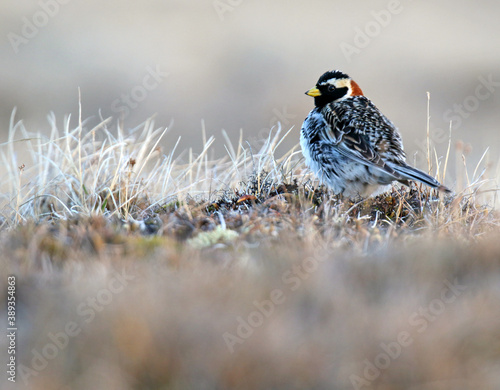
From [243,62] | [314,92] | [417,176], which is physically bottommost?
[243,62]

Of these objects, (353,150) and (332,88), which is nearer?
(353,150)

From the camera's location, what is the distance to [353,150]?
6703 millimetres

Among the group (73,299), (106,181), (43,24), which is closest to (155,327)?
(73,299)

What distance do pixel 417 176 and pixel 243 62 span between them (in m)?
20.7

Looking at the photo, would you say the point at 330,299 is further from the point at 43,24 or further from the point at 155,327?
the point at 43,24

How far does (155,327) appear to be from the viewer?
3205mm

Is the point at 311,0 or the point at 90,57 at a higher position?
the point at 311,0

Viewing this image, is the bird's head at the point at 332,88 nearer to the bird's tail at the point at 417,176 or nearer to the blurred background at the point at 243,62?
the bird's tail at the point at 417,176

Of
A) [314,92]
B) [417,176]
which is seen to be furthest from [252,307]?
[314,92]

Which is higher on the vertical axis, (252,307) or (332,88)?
(332,88)

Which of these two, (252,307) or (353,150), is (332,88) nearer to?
(353,150)

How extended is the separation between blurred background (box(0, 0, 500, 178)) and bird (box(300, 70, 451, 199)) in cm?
1119

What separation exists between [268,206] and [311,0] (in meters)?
28.3

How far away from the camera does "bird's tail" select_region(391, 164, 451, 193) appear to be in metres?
5.88
